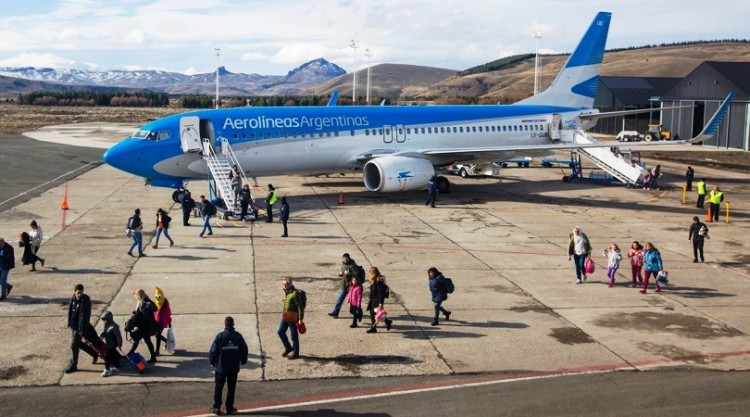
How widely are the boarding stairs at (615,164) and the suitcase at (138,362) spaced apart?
105 feet

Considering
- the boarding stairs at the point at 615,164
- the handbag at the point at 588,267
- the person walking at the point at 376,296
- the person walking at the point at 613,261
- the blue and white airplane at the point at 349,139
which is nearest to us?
the person walking at the point at 376,296

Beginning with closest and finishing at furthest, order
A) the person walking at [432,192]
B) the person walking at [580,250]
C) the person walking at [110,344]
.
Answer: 1. the person walking at [110,344]
2. the person walking at [580,250]
3. the person walking at [432,192]

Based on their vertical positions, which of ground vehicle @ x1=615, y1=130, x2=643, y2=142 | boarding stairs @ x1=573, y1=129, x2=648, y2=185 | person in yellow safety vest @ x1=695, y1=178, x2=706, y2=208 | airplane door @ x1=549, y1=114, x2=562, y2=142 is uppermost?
ground vehicle @ x1=615, y1=130, x2=643, y2=142

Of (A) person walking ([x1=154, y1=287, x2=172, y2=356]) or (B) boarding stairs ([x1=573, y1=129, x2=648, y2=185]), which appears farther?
(B) boarding stairs ([x1=573, y1=129, x2=648, y2=185])

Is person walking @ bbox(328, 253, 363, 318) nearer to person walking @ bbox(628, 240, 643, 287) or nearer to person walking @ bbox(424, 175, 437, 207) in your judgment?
person walking @ bbox(628, 240, 643, 287)

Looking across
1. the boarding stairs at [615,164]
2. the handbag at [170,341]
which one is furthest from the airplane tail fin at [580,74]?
the handbag at [170,341]

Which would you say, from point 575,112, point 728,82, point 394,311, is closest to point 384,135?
A: point 575,112

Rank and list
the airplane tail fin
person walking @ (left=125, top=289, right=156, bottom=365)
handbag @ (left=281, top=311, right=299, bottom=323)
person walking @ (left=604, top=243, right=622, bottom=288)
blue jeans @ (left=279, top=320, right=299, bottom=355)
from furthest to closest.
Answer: the airplane tail fin < person walking @ (left=604, top=243, right=622, bottom=288) < blue jeans @ (left=279, top=320, right=299, bottom=355) < handbag @ (left=281, top=311, right=299, bottom=323) < person walking @ (left=125, top=289, right=156, bottom=365)

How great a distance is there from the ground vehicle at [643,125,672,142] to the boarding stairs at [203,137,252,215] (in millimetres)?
52268

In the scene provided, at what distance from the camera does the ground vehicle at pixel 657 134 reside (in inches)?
3019

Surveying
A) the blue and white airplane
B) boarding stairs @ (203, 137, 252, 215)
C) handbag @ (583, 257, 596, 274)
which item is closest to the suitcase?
handbag @ (583, 257, 596, 274)

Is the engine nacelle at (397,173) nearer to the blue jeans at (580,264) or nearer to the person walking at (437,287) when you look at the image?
the blue jeans at (580,264)

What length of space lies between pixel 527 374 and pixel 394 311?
468cm

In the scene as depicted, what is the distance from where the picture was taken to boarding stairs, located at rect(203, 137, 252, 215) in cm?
3206
